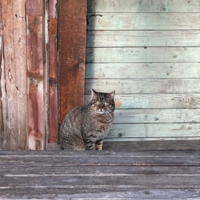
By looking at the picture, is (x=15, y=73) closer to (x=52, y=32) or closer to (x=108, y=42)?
(x=52, y=32)

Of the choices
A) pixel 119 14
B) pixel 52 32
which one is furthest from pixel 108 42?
pixel 52 32

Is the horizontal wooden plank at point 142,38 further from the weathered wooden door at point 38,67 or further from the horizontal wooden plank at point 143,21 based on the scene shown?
the weathered wooden door at point 38,67

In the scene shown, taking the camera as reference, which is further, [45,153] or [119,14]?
[119,14]

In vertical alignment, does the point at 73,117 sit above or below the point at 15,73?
below

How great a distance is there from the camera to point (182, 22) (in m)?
4.07

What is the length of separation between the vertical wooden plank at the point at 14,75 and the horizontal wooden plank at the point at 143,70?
612 mm

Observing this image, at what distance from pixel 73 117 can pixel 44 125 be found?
0.35m

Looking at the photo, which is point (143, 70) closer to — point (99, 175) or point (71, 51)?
point (71, 51)

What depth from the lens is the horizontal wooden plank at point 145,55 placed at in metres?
4.08

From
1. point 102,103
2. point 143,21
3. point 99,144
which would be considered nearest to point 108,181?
point 102,103

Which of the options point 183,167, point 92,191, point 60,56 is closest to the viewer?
point 92,191

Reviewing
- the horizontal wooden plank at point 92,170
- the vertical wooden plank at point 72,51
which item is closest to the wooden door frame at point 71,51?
the vertical wooden plank at point 72,51

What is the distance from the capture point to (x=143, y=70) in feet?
13.7

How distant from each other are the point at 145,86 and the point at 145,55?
0.29 metres
